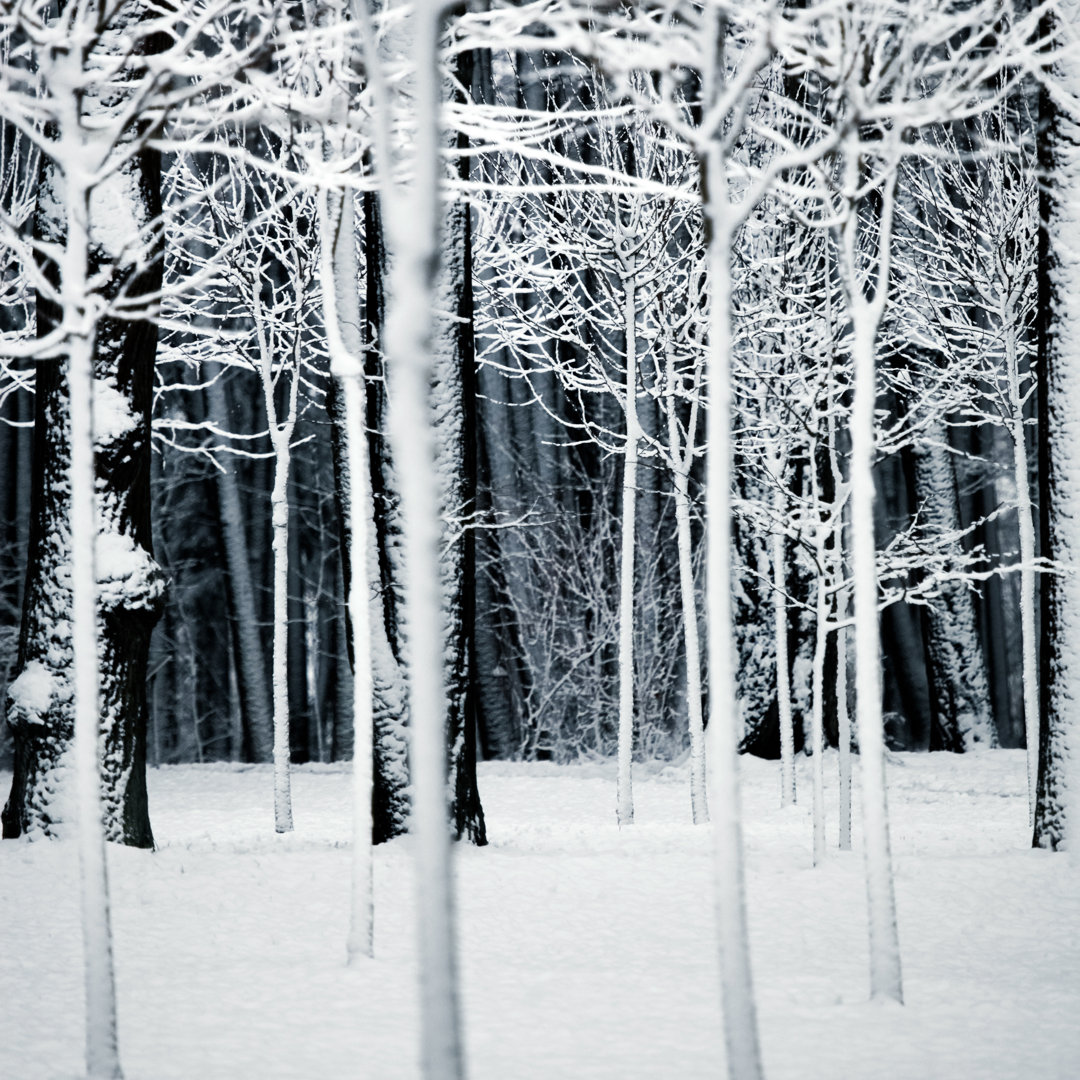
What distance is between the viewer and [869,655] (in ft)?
17.0

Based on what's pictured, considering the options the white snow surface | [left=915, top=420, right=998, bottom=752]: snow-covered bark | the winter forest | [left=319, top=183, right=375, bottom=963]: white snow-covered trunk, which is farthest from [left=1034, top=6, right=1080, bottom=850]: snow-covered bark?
[left=915, top=420, right=998, bottom=752]: snow-covered bark

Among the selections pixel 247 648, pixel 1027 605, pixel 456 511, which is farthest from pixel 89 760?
pixel 247 648

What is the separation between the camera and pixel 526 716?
19219 mm

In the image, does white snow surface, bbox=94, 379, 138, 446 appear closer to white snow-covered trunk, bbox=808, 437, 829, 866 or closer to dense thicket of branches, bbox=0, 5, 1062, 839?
dense thicket of branches, bbox=0, 5, 1062, 839

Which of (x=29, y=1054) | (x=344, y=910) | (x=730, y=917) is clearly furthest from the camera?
(x=344, y=910)

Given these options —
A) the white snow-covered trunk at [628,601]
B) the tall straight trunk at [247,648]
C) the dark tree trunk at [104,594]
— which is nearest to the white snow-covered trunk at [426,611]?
the dark tree trunk at [104,594]

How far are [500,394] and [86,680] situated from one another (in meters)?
16.9

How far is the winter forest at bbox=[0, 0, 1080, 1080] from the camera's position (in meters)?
4.39

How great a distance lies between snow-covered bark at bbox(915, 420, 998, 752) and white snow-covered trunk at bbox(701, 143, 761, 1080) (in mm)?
13329

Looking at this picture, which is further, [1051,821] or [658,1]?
[1051,821]

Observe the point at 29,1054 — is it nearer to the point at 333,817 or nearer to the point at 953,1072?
the point at 953,1072

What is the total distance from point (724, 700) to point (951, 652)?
45.2 ft

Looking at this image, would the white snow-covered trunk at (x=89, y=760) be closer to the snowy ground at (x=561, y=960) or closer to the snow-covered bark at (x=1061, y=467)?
the snowy ground at (x=561, y=960)

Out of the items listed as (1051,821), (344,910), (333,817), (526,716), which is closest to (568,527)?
(526,716)
